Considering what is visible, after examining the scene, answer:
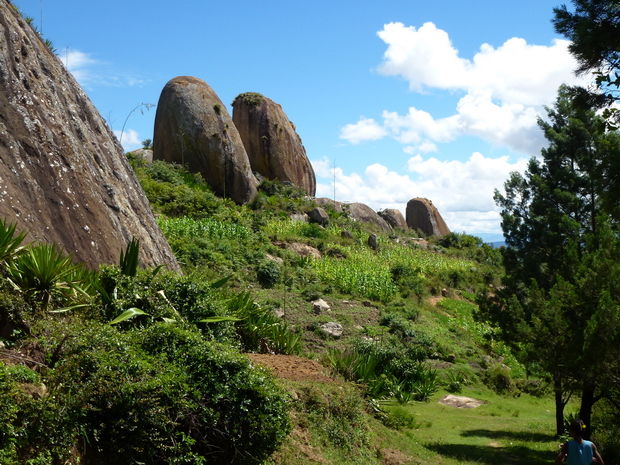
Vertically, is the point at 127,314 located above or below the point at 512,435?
above

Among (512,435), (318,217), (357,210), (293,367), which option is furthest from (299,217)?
(293,367)

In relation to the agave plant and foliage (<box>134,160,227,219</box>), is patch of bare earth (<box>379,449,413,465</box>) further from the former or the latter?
foliage (<box>134,160,227,219</box>)

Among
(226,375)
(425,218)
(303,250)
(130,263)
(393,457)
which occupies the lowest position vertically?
(393,457)

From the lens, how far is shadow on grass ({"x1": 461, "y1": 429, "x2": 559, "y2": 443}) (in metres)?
11.9

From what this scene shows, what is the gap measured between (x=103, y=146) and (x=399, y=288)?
17.0 metres

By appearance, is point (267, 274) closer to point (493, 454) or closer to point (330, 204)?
point (493, 454)

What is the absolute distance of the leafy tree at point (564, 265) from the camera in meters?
8.91

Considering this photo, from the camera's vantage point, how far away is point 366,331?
58.7 feet

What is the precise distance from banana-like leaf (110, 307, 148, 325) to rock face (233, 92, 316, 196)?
113 feet

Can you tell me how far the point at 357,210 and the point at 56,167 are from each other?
123 feet

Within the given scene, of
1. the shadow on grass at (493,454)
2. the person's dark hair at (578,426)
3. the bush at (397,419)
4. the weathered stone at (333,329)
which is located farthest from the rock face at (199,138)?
the person's dark hair at (578,426)

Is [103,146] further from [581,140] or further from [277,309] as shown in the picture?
[581,140]

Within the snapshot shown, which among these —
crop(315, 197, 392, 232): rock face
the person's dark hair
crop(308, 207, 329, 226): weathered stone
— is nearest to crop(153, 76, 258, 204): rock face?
crop(308, 207, 329, 226): weathered stone

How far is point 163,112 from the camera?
30875mm
